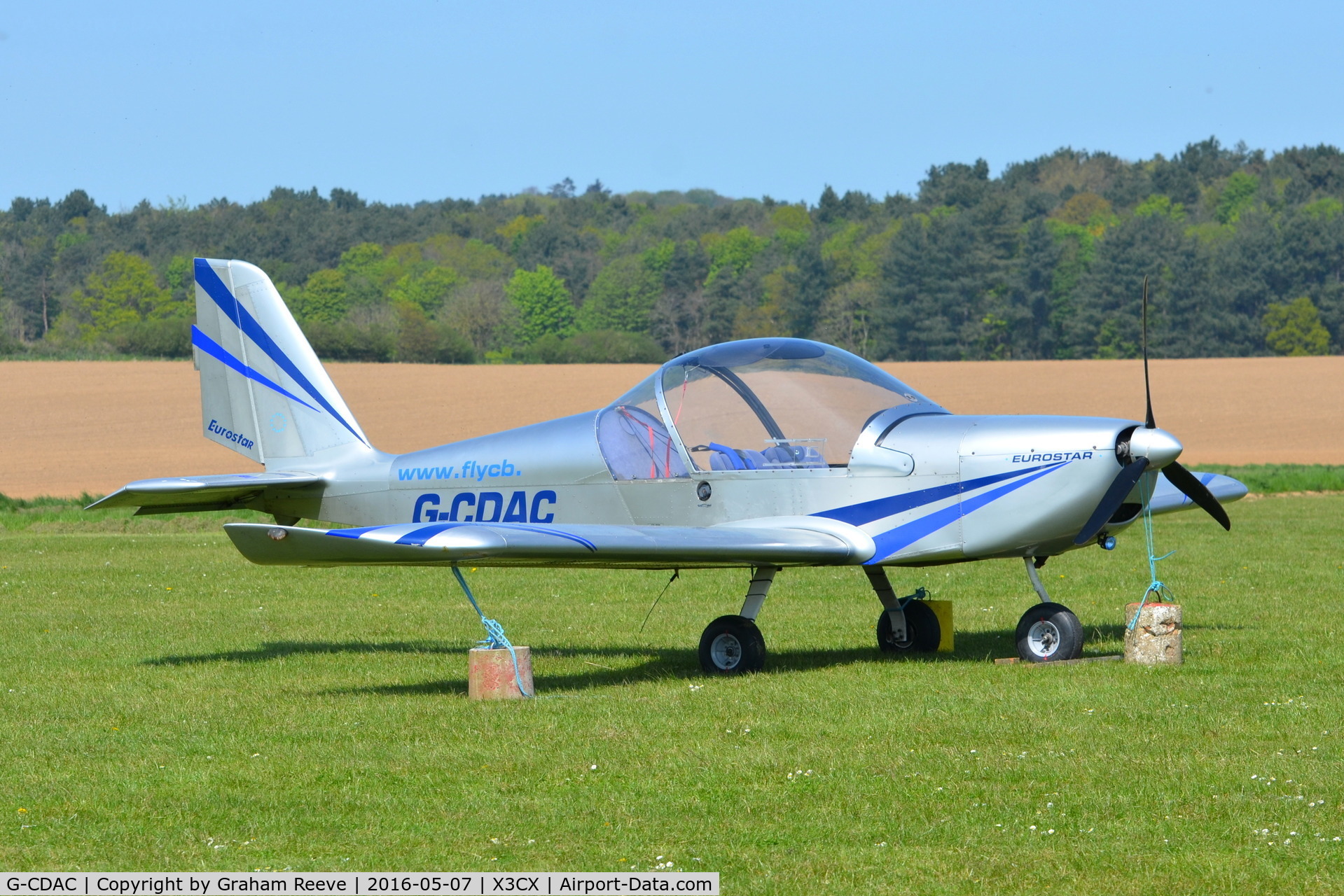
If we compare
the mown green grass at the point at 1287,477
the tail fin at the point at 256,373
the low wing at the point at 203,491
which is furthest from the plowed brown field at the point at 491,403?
the low wing at the point at 203,491

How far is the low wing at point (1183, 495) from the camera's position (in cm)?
1166

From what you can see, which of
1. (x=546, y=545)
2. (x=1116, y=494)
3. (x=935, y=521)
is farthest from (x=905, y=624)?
(x=546, y=545)

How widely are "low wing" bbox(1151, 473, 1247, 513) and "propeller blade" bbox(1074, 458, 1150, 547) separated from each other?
4.99 feet

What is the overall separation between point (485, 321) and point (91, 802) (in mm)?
104836

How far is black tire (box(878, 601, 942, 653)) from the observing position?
1127 cm

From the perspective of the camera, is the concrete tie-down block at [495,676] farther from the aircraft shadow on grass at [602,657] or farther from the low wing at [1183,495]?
the low wing at [1183,495]

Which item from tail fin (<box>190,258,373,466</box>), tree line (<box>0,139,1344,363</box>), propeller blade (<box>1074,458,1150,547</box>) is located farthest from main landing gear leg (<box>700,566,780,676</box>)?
tree line (<box>0,139,1344,363</box>)

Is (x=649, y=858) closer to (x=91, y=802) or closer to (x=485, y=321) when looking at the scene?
(x=91, y=802)

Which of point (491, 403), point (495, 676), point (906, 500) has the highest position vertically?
point (491, 403)

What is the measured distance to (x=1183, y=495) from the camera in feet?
38.8

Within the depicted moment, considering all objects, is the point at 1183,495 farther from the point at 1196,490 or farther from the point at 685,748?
the point at 685,748

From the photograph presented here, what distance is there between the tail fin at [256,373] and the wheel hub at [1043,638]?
598 cm

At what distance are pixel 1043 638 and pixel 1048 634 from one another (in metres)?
0.05

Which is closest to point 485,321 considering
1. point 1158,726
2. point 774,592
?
point 774,592
